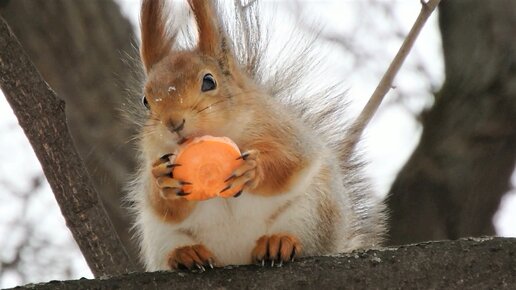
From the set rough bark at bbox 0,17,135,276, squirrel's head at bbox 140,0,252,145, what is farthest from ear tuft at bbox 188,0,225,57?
rough bark at bbox 0,17,135,276

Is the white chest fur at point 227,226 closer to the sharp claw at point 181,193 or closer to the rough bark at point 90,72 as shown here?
the sharp claw at point 181,193

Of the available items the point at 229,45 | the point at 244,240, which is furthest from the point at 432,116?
the point at 244,240

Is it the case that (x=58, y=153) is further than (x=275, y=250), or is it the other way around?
(x=58, y=153)

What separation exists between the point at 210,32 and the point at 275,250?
2.08 ft

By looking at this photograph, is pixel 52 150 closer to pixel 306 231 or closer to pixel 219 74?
pixel 219 74

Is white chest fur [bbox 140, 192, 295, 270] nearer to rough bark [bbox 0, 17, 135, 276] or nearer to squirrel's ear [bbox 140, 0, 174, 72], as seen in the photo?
rough bark [bbox 0, 17, 135, 276]

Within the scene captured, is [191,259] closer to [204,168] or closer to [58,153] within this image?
[204,168]

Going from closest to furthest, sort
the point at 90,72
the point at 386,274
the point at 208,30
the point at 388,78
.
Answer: the point at 386,274 < the point at 208,30 < the point at 388,78 < the point at 90,72

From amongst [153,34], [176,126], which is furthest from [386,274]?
[153,34]

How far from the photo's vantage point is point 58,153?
2.35m

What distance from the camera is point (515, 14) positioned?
319 centimetres

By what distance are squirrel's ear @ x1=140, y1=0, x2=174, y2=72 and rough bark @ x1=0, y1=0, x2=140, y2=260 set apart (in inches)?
17.7

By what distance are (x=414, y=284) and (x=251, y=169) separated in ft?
1.40

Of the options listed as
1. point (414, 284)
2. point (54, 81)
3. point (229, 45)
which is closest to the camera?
point (414, 284)
